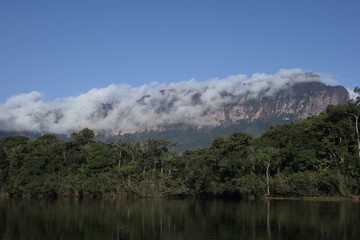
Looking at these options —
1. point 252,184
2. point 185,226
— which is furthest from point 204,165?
point 185,226

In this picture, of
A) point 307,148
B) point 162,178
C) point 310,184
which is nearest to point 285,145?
point 307,148

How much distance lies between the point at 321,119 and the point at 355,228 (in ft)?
167

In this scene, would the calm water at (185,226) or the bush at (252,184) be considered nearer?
the calm water at (185,226)

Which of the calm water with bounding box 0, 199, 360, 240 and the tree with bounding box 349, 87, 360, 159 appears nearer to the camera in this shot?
the calm water with bounding box 0, 199, 360, 240

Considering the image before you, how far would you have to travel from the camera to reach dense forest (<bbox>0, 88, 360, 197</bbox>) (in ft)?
262

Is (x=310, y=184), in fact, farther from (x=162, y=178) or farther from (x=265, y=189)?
(x=162, y=178)

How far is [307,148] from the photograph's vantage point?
277ft

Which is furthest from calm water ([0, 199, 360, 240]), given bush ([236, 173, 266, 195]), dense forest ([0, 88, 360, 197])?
bush ([236, 173, 266, 195])

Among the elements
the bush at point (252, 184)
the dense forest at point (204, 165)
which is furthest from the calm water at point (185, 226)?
the bush at point (252, 184)

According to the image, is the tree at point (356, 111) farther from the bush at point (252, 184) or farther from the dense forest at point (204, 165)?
the bush at point (252, 184)

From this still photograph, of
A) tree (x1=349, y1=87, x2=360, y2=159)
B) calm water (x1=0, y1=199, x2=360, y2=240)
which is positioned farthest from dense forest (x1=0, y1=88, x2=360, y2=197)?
calm water (x1=0, y1=199, x2=360, y2=240)

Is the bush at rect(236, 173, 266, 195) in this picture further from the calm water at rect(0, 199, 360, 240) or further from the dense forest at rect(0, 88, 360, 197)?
the calm water at rect(0, 199, 360, 240)

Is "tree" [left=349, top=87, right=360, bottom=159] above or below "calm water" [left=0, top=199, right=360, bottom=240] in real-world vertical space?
above

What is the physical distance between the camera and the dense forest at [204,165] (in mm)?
79750
